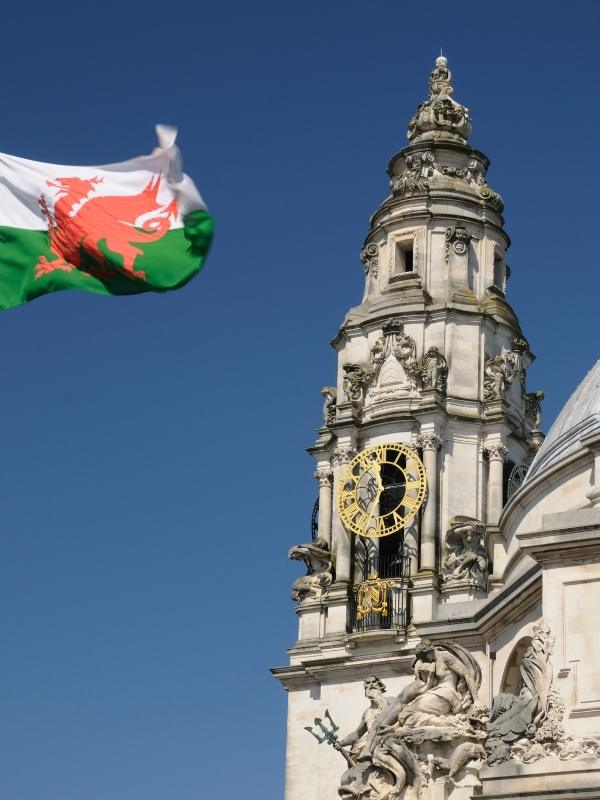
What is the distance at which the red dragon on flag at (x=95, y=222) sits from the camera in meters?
20.8

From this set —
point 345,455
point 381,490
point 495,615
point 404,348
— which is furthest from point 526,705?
point 404,348

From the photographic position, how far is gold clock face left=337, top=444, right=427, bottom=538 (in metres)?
54.9

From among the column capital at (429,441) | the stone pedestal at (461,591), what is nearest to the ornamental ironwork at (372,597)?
the stone pedestal at (461,591)

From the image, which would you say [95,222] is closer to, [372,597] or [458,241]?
[372,597]

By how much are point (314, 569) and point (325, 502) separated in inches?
79.6

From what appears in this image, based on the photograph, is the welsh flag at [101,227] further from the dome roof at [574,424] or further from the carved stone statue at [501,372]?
the carved stone statue at [501,372]

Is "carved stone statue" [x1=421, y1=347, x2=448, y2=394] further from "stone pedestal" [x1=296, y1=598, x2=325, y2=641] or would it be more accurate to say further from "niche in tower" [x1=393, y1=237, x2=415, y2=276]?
"stone pedestal" [x1=296, y1=598, x2=325, y2=641]

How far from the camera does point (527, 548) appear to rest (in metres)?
29.6

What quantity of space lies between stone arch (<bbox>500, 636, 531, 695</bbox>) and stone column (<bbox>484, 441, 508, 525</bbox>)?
72.9 ft

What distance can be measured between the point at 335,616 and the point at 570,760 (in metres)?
26.7

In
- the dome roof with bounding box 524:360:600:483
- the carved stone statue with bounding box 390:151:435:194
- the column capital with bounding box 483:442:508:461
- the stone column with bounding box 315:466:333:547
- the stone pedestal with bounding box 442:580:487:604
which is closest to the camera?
the dome roof with bounding box 524:360:600:483

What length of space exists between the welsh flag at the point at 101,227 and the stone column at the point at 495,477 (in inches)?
1368

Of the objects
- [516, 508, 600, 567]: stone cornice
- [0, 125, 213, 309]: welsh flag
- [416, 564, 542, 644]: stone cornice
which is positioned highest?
Answer: [0, 125, 213, 309]: welsh flag

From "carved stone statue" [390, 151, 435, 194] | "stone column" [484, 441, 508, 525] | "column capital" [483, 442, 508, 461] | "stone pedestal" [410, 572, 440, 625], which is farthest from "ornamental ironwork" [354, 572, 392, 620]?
"carved stone statue" [390, 151, 435, 194]
